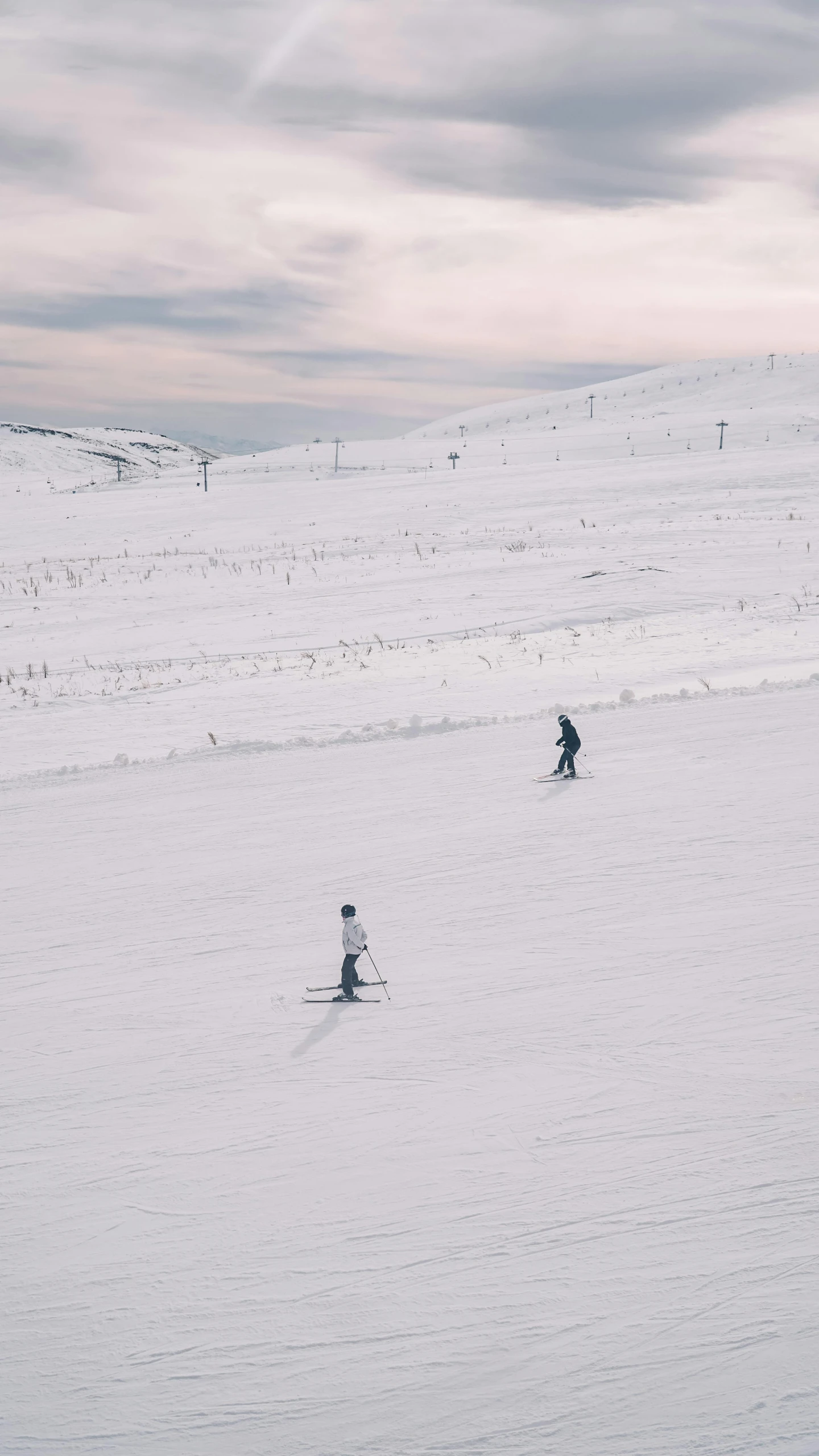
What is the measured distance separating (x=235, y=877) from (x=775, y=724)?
8.63 metres

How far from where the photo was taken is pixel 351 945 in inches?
345

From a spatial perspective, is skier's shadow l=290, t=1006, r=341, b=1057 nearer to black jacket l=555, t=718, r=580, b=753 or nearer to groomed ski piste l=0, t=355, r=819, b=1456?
groomed ski piste l=0, t=355, r=819, b=1456

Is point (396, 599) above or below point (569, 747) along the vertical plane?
above

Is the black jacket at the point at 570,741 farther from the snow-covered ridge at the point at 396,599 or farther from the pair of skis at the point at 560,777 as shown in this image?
the snow-covered ridge at the point at 396,599

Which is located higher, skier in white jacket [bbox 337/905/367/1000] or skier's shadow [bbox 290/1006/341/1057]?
skier in white jacket [bbox 337/905/367/1000]

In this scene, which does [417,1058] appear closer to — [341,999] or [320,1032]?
[320,1032]

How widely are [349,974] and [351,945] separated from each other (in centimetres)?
24

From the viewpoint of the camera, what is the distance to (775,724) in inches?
618

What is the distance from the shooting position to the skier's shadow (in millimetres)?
8094

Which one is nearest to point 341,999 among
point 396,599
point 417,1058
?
point 417,1058

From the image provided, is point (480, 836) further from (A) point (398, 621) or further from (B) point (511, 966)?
(A) point (398, 621)

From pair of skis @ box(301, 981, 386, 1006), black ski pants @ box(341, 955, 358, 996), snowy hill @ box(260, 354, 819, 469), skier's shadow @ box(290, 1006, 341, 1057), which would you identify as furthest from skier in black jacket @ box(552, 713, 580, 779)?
snowy hill @ box(260, 354, 819, 469)

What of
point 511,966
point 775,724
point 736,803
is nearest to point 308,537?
point 775,724

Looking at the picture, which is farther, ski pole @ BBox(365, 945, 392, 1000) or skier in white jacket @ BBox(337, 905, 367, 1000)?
ski pole @ BBox(365, 945, 392, 1000)
